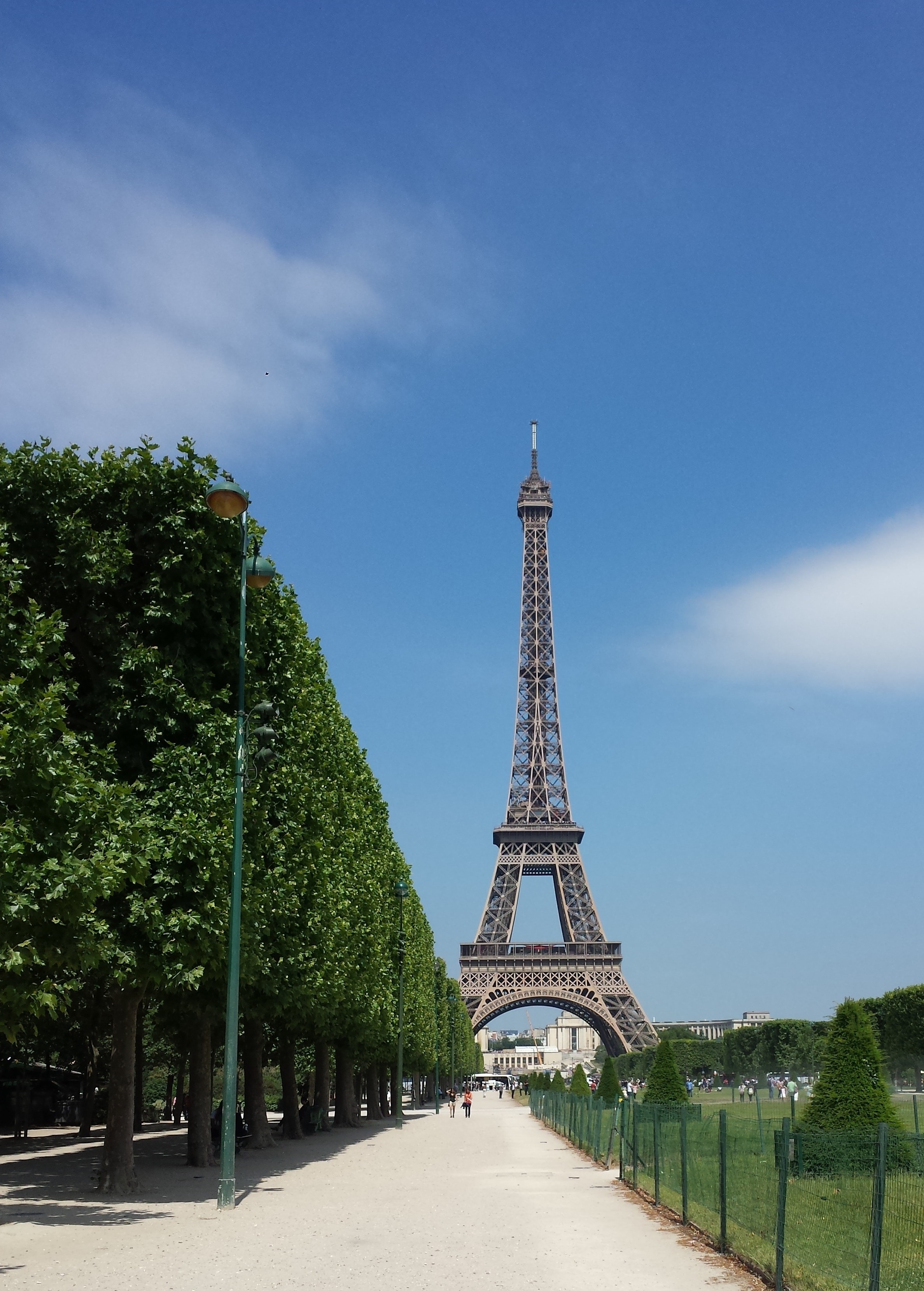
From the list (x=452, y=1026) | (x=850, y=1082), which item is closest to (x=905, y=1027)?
(x=452, y=1026)

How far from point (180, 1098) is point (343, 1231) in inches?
1624

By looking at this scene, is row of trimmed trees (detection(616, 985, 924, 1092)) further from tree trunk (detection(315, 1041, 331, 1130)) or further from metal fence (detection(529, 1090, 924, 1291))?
tree trunk (detection(315, 1041, 331, 1130))

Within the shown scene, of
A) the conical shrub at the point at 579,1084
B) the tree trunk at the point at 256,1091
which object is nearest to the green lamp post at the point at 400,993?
the conical shrub at the point at 579,1084

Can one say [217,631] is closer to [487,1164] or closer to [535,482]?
[487,1164]

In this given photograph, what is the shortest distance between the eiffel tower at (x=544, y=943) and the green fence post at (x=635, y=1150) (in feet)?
264

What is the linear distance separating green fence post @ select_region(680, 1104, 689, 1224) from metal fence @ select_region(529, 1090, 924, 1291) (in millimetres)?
23

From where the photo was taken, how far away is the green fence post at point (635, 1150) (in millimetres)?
22953

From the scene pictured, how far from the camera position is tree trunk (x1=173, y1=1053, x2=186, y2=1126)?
2079 inches

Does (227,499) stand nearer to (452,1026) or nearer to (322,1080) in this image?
(322,1080)

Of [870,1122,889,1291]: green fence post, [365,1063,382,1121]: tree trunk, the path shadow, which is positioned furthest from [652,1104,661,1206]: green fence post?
[365,1063,382,1121]: tree trunk

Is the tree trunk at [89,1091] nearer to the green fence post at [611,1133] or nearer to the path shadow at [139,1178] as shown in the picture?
the path shadow at [139,1178]

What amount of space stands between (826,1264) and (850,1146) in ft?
5.55

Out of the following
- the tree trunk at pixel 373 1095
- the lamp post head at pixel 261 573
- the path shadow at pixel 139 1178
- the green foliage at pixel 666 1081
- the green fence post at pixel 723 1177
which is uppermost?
the lamp post head at pixel 261 573

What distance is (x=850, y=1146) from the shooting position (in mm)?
13109
